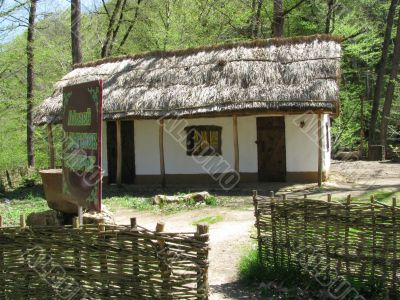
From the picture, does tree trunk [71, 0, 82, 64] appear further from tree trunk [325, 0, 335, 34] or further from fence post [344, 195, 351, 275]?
fence post [344, 195, 351, 275]

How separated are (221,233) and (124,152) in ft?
28.3

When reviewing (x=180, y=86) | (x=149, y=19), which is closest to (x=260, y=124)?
(x=180, y=86)

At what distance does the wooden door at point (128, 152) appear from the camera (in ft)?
55.0

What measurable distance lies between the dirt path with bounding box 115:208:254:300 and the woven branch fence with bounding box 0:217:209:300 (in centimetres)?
146

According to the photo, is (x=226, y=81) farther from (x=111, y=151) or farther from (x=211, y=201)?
(x=111, y=151)

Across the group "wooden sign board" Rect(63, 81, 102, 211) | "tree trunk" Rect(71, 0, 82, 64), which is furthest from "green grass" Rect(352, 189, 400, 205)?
"tree trunk" Rect(71, 0, 82, 64)

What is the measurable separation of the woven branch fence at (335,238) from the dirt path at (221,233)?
0.70 meters

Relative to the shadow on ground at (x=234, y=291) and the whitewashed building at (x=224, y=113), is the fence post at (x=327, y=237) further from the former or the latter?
the whitewashed building at (x=224, y=113)

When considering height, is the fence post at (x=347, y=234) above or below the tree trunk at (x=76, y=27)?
below

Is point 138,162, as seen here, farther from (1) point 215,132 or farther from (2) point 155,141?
(1) point 215,132

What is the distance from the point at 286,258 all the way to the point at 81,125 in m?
3.03

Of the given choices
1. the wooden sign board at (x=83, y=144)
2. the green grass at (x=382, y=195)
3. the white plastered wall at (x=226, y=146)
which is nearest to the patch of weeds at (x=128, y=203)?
the white plastered wall at (x=226, y=146)

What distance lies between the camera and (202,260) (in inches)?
169

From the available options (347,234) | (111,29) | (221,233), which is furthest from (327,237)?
(111,29)
